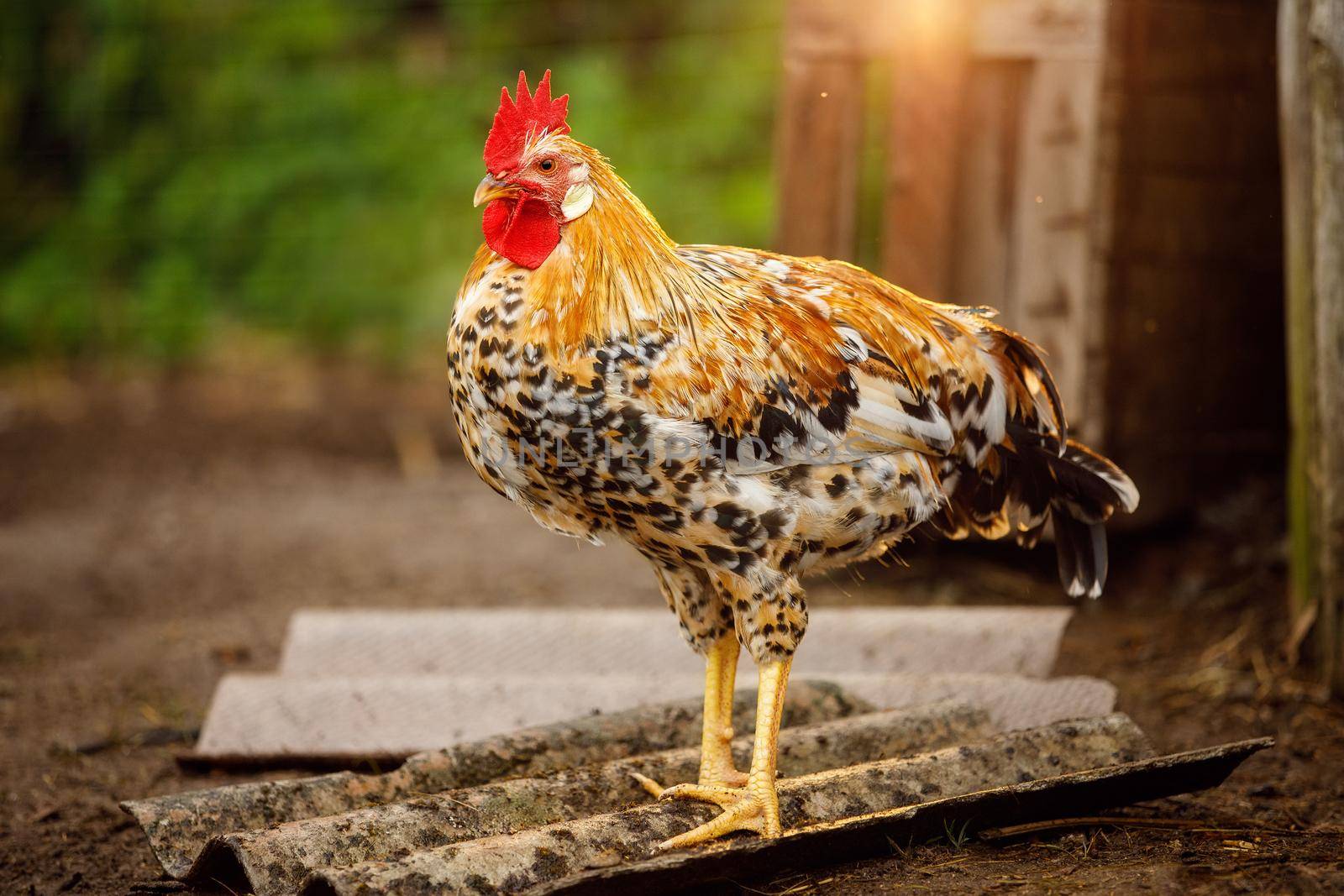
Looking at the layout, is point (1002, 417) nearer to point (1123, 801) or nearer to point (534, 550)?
point (1123, 801)

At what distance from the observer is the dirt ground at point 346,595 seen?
2.81 meters

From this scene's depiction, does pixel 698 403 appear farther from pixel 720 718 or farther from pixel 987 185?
pixel 987 185

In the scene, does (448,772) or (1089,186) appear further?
(1089,186)

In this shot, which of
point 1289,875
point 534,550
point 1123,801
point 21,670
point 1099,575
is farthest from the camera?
point 534,550

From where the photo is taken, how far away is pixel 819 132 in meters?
5.13

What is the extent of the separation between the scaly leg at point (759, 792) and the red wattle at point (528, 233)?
94 centimetres

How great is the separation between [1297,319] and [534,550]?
340 cm

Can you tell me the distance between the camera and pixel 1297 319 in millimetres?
3885

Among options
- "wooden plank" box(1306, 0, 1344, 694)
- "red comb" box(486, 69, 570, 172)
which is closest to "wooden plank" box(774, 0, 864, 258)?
"wooden plank" box(1306, 0, 1344, 694)

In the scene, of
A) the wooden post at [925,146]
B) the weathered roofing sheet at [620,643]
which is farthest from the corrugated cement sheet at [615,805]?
the wooden post at [925,146]

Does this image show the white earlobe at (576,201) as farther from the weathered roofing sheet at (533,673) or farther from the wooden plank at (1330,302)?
the wooden plank at (1330,302)

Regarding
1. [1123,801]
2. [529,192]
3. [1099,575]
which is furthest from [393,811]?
[1099,575]

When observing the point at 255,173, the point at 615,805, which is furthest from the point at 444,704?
the point at 255,173

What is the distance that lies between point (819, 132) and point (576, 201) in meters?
2.79
